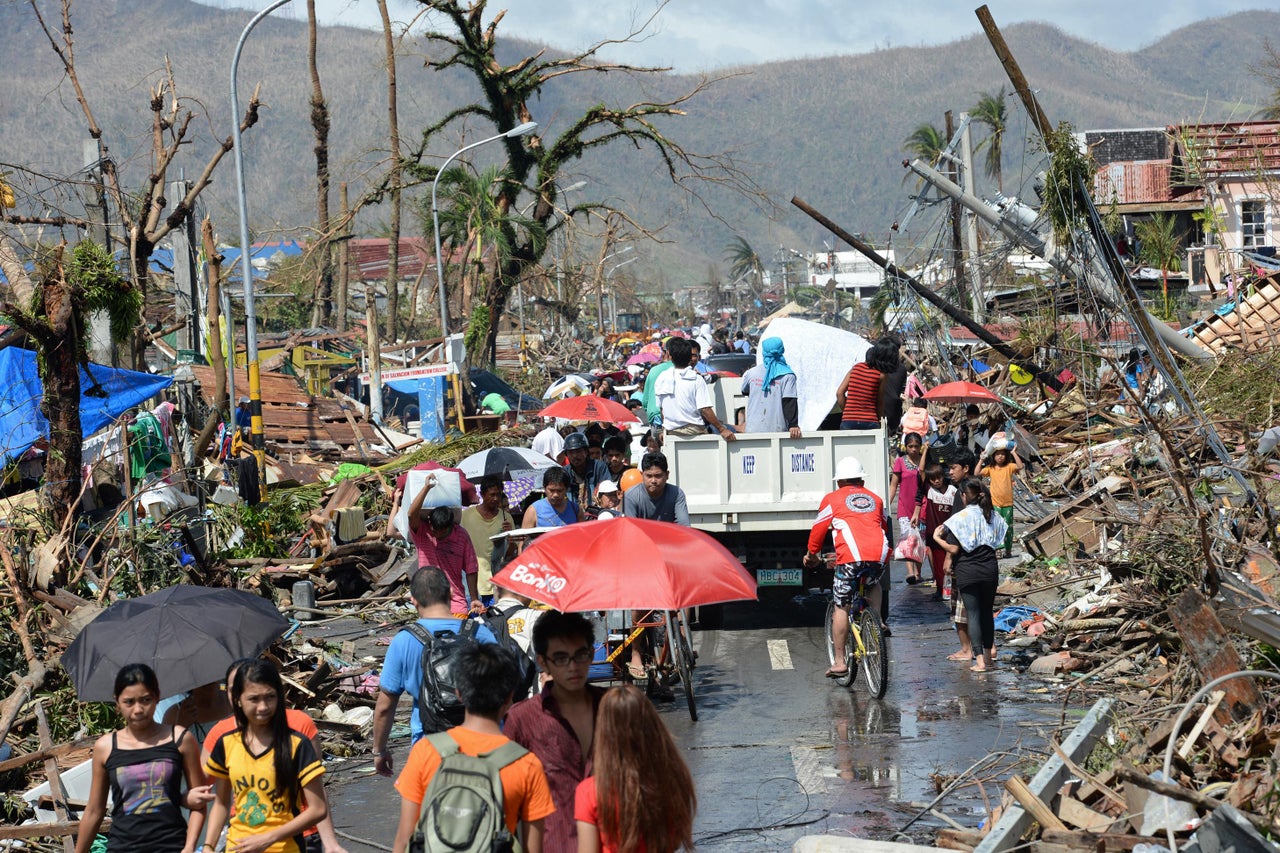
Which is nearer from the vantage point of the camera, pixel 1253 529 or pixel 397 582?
pixel 1253 529

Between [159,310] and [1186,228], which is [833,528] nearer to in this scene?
[159,310]

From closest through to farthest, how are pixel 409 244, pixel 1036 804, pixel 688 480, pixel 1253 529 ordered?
pixel 1036 804, pixel 1253 529, pixel 688 480, pixel 409 244

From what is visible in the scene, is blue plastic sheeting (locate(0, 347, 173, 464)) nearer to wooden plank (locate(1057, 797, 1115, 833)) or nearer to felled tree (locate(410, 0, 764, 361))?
wooden plank (locate(1057, 797, 1115, 833))

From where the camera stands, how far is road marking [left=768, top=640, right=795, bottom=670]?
38.1 ft

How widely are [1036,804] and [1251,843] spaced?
128cm

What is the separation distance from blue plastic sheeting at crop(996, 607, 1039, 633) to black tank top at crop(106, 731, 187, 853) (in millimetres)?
8787

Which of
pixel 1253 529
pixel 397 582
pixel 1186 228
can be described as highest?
pixel 1186 228

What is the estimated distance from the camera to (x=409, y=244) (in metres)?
96.6

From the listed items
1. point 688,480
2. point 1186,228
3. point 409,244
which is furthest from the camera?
point 409,244

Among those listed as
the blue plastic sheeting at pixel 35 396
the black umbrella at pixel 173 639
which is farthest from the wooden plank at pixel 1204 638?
the blue plastic sheeting at pixel 35 396

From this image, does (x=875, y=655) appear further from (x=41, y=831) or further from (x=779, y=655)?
(x=41, y=831)

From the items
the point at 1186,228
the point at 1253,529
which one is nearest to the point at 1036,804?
the point at 1253,529

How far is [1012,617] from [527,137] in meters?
26.5

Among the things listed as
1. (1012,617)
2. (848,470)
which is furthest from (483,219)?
(848,470)
